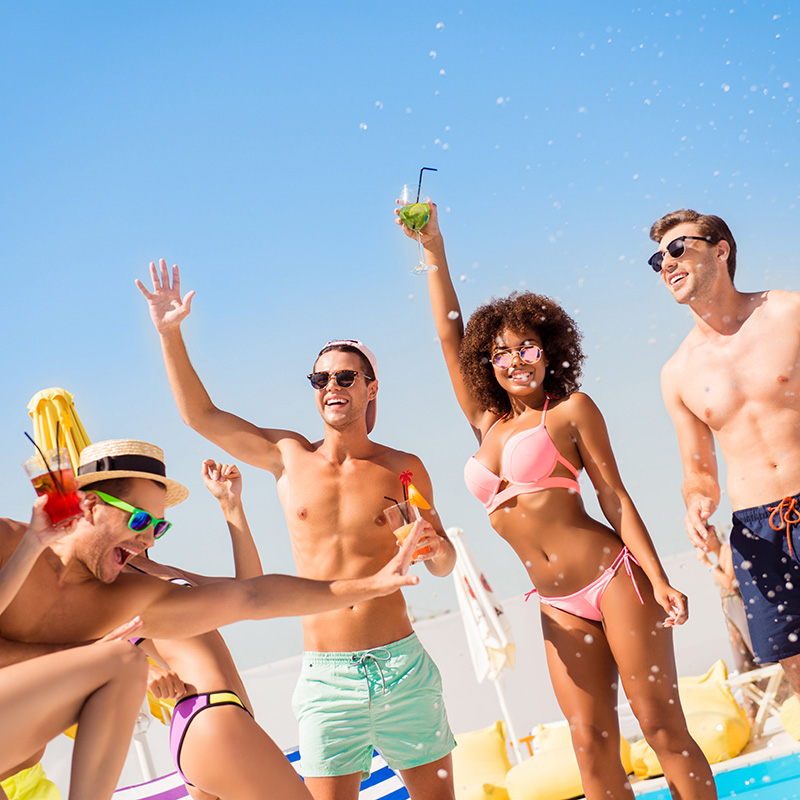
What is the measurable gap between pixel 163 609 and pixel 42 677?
0.61 metres

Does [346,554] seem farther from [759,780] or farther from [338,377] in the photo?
[759,780]

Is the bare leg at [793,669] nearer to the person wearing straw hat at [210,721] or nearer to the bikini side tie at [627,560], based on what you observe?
the bikini side tie at [627,560]

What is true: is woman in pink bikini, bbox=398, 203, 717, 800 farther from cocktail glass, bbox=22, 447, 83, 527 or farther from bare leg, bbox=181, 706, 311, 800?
cocktail glass, bbox=22, 447, 83, 527

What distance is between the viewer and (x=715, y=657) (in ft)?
56.6

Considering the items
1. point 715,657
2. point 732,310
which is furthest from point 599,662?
point 715,657

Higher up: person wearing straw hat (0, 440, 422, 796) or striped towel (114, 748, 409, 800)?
person wearing straw hat (0, 440, 422, 796)

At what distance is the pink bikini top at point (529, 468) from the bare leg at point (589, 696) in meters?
0.61

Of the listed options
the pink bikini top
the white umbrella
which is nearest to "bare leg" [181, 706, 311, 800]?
the pink bikini top

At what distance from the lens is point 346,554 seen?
4.21 metres

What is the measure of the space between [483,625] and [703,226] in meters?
4.53

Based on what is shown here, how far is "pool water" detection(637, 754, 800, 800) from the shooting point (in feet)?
21.5

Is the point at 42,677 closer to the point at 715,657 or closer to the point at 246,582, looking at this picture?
the point at 246,582

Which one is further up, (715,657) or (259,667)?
(259,667)

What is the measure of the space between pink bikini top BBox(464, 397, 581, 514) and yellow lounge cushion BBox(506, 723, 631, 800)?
3.95 metres
